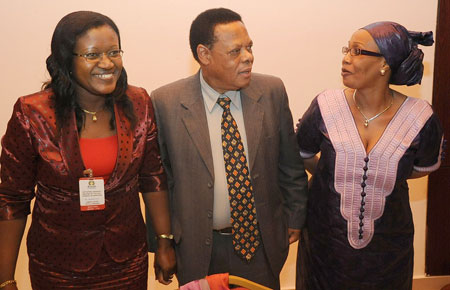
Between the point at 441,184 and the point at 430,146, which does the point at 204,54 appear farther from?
the point at 441,184

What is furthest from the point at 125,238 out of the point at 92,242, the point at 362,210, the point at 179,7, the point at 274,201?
the point at 179,7

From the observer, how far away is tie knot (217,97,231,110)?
2.50 m

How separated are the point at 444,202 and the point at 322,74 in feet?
4.30

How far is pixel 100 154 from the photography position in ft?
7.21

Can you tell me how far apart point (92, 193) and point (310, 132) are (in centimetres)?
113

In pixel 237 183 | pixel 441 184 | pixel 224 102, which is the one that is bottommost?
pixel 441 184

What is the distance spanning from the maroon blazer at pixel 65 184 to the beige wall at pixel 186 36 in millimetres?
1226

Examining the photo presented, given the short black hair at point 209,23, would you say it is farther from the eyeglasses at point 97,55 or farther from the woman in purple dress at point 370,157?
the woman in purple dress at point 370,157

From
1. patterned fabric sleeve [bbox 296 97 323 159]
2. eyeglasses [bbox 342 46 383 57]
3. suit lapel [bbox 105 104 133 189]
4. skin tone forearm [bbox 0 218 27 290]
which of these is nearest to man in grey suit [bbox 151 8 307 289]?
patterned fabric sleeve [bbox 296 97 323 159]

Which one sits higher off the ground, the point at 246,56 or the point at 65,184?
the point at 246,56

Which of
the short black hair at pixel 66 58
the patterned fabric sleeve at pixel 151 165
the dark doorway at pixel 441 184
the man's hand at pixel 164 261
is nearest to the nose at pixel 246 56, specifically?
the patterned fabric sleeve at pixel 151 165

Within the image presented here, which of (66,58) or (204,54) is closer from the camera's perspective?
(66,58)

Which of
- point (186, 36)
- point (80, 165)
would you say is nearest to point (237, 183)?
point (80, 165)

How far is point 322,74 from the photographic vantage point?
3779 mm
